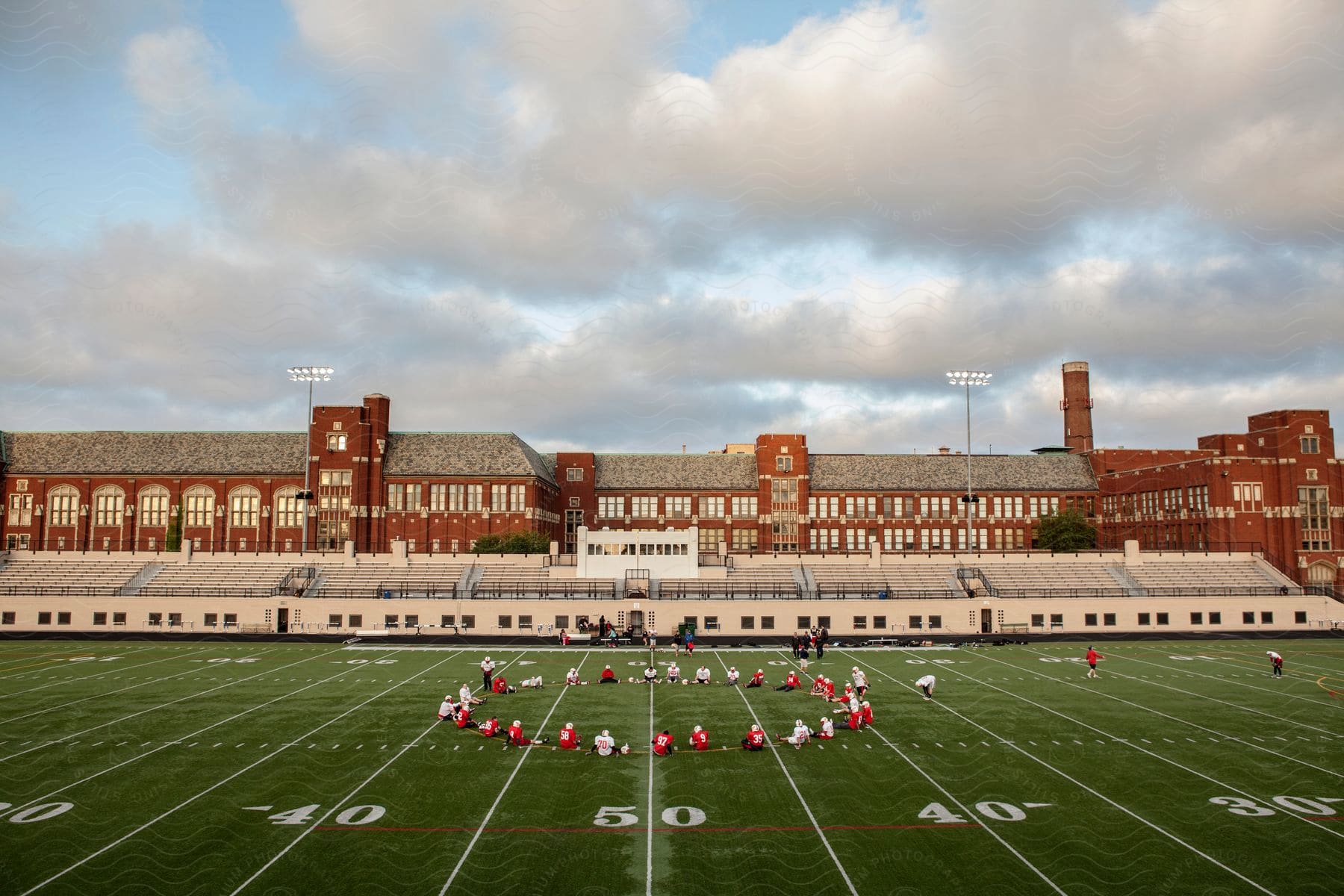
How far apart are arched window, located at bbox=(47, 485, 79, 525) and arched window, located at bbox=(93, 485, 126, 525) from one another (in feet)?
5.66

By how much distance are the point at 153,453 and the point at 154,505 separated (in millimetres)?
5604

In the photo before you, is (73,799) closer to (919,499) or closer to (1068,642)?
(1068,642)

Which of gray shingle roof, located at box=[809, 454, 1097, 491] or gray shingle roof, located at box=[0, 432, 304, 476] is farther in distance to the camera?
gray shingle roof, located at box=[809, 454, 1097, 491]

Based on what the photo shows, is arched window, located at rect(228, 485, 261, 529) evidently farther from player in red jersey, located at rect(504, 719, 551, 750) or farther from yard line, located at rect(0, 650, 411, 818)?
player in red jersey, located at rect(504, 719, 551, 750)

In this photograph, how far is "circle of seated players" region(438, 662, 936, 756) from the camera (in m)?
26.3

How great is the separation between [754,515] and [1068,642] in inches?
1933

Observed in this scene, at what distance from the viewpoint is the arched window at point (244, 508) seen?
92.6m

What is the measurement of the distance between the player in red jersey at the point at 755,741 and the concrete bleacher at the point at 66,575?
5366cm

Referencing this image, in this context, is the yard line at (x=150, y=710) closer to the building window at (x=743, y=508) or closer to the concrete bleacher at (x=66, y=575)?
the concrete bleacher at (x=66, y=575)

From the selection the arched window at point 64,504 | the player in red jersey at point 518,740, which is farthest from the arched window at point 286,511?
the player in red jersey at point 518,740

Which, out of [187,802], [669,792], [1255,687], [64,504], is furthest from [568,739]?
[64,504]

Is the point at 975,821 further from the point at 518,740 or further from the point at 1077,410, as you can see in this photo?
the point at 1077,410

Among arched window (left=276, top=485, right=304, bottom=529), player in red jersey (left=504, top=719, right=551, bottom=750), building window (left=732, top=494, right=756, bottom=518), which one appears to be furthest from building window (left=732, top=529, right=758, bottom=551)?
player in red jersey (left=504, top=719, right=551, bottom=750)

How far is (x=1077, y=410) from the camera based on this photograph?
394 feet
